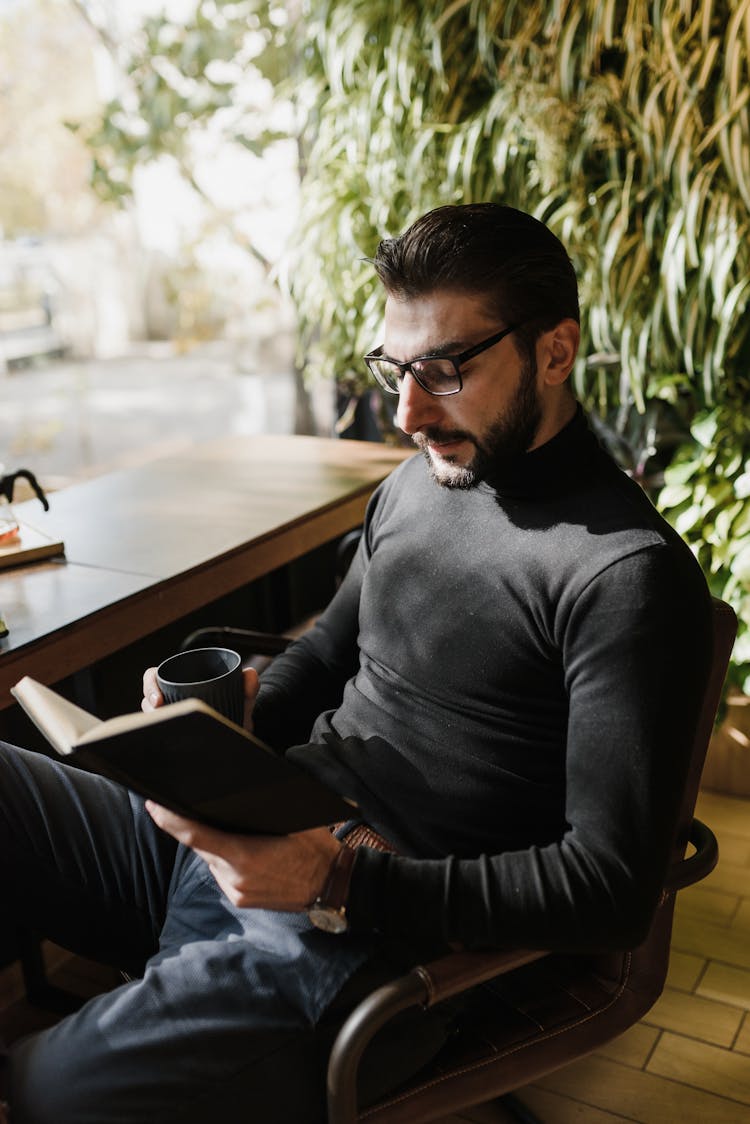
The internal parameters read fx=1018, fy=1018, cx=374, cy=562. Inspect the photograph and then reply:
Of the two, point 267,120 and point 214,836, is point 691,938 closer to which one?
point 214,836

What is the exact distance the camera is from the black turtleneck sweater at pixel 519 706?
110 centimetres

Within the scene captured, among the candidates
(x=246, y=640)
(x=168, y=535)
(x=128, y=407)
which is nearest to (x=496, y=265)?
(x=246, y=640)

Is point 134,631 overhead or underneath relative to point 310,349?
underneath

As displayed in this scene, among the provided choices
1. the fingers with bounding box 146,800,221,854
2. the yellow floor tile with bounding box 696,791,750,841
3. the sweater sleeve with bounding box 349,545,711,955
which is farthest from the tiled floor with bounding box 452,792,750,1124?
the fingers with bounding box 146,800,221,854

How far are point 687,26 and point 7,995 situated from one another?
2.58 meters

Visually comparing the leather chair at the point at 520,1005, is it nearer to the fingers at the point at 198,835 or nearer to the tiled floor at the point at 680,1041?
the fingers at the point at 198,835

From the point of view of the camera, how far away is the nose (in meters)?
1.35

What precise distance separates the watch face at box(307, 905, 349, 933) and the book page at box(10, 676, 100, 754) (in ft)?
1.05

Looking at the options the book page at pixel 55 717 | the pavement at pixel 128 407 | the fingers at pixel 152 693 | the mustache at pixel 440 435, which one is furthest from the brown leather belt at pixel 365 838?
the pavement at pixel 128 407

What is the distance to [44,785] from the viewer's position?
1.46m

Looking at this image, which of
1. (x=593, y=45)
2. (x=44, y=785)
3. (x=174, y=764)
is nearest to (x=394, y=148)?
(x=593, y=45)

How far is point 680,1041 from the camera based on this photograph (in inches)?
73.7

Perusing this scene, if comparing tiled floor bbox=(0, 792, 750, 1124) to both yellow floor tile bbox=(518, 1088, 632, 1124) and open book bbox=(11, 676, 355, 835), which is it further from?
open book bbox=(11, 676, 355, 835)

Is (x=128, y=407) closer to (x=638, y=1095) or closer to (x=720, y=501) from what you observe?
(x=720, y=501)
